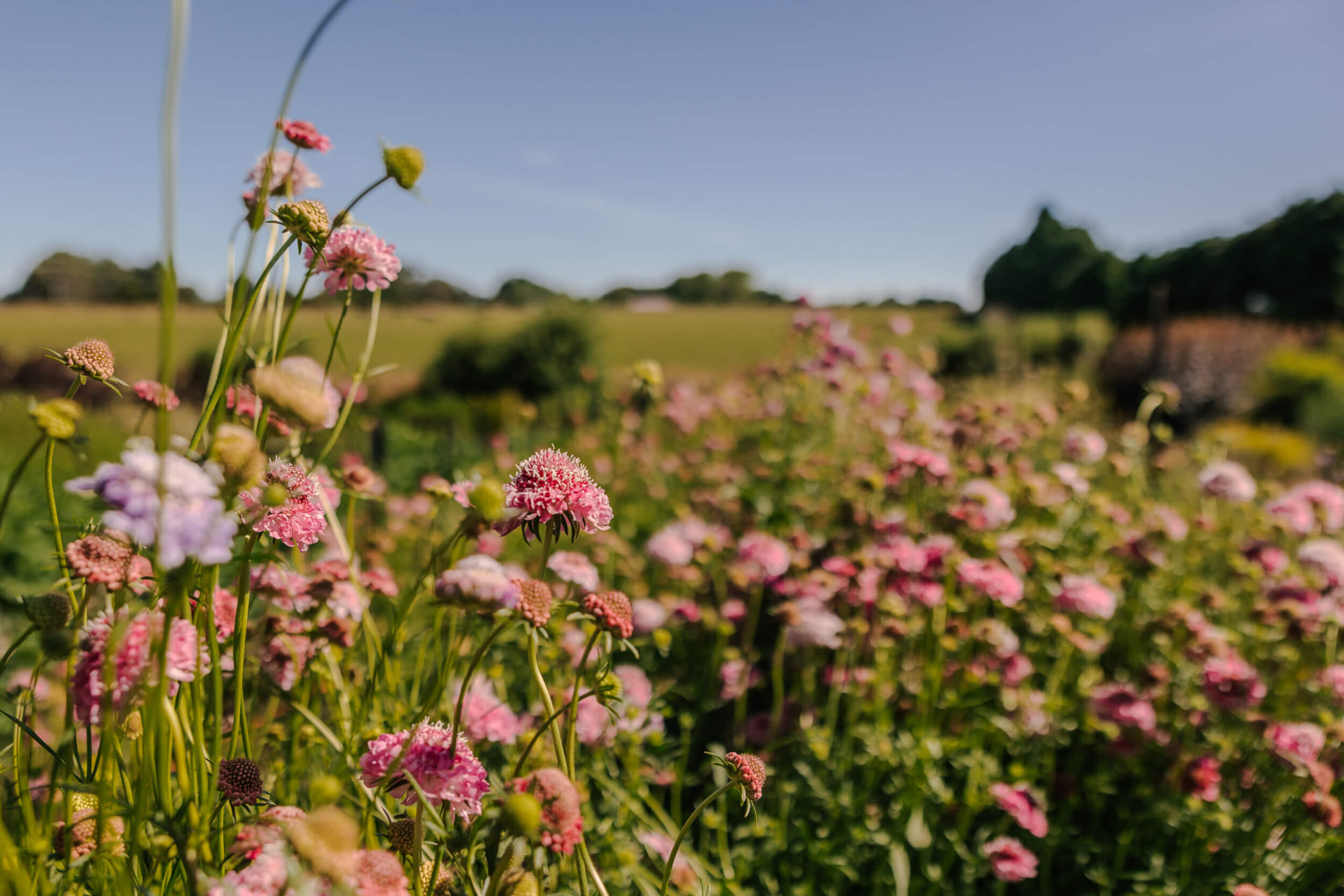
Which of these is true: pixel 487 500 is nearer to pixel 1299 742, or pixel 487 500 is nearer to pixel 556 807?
pixel 556 807

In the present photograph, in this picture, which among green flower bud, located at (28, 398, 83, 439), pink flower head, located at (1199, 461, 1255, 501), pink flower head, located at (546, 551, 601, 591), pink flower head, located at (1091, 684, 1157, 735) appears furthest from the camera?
pink flower head, located at (1199, 461, 1255, 501)

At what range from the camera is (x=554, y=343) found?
12.4 meters

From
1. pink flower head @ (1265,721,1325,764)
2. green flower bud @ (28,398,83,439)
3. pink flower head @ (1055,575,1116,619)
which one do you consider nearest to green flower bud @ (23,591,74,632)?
green flower bud @ (28,398,83,439)

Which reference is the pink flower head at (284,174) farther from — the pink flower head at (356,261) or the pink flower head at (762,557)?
the pink flower head at (762,557)

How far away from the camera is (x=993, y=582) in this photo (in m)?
2.07

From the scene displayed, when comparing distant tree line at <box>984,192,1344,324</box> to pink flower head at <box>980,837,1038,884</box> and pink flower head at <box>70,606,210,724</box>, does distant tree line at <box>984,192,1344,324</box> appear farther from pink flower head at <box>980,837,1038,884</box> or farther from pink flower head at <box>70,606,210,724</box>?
pink flower head at <box>70,606,210,724</box>

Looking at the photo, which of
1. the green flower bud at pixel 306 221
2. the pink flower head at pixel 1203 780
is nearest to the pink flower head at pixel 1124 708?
the pink flower head at pixel 1203 780

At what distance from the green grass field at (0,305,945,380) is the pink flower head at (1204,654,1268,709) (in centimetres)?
953

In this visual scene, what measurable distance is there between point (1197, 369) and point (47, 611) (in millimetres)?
14757

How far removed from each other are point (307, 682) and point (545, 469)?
0.70 meters

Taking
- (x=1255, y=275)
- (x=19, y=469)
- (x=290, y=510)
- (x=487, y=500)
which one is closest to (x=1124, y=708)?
(x=487, y=500)

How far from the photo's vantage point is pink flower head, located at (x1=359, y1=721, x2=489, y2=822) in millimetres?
861

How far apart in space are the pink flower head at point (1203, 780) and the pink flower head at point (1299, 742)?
6.8 inches

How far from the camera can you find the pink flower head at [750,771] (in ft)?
2.96
